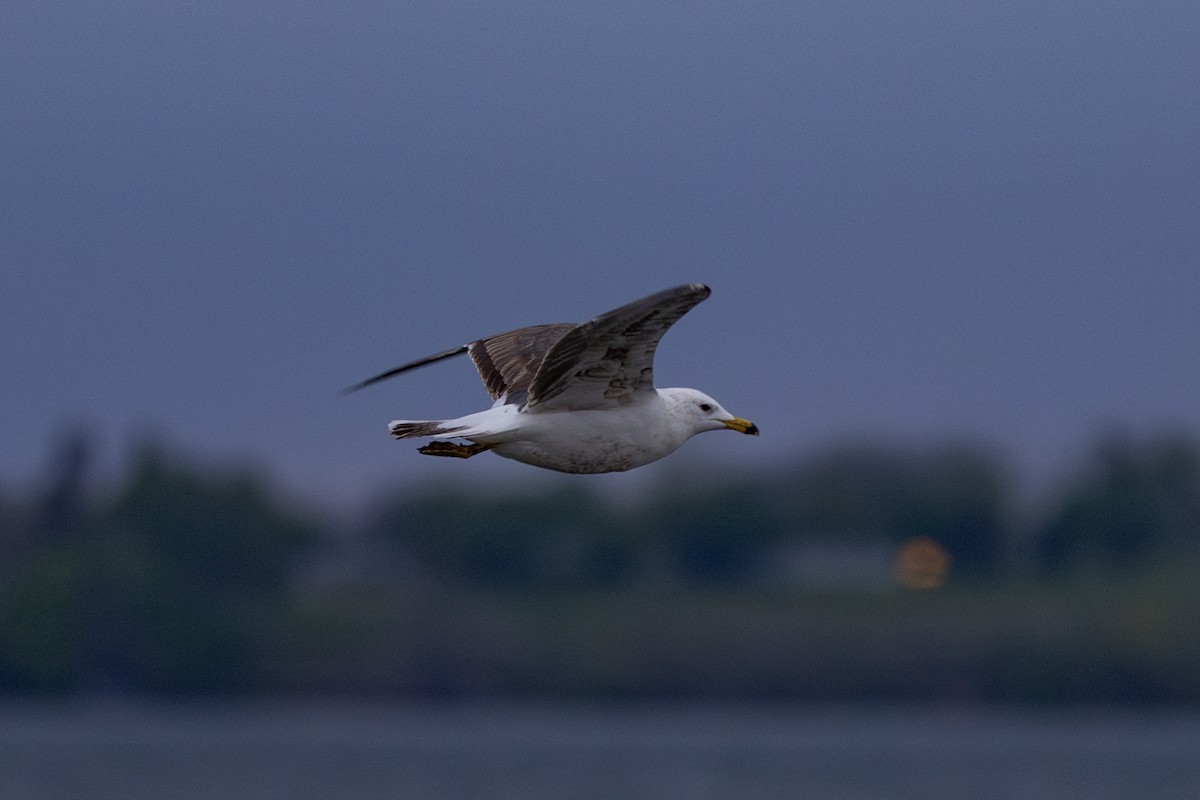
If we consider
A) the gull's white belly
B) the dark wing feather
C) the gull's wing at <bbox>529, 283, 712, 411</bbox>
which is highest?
the dark wing feather

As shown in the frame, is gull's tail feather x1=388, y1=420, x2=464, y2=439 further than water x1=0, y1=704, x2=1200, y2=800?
No

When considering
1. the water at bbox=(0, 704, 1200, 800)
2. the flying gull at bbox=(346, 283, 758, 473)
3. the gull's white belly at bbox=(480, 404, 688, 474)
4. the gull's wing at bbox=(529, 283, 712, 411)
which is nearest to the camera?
the gull's wing at bbox=(529, 283, 712, 411)

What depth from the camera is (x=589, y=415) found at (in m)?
14.6

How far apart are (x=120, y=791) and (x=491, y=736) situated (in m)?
32.7

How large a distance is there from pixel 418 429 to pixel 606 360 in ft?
4.75

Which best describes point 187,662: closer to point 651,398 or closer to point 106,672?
point 106,672

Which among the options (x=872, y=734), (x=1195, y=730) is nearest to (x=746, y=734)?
(x=872, y=734)

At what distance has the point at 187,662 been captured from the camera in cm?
11431

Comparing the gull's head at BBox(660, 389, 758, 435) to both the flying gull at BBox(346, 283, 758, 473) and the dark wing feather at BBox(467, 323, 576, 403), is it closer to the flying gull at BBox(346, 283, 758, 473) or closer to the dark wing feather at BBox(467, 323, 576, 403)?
the flying gull at BBox(346, 283, 758, 473)

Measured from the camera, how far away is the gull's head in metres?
15.3

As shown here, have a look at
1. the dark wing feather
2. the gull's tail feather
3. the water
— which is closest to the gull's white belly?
the gull's tail feather

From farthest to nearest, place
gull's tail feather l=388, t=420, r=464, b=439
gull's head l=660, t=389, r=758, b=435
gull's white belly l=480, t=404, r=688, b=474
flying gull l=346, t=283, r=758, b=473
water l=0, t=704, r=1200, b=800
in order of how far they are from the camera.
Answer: water l=0, t=704, r=1200, b=800, gull's head l=660, t=389, r=758, b=435, gull's tail feather l=388, t=420, r=464, b=439, gull's white belly l=480, t=404, r=688, b=474, flying gull l=346, t=283, r=758, b=473

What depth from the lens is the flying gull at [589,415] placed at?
14055 millimetres

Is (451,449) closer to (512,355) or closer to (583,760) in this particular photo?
(512,355)
